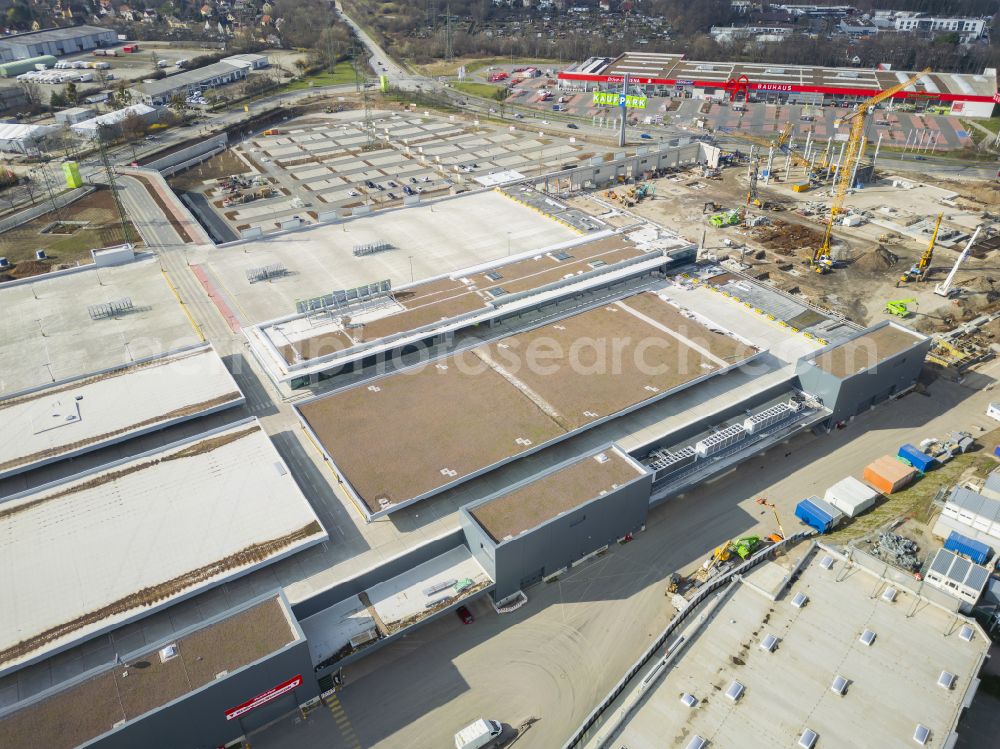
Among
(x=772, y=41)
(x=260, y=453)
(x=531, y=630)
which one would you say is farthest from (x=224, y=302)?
(x=772, y=41)

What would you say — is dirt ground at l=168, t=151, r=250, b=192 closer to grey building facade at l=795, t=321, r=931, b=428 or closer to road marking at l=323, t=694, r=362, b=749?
road marking at l=323, t=694, r=362, b=749

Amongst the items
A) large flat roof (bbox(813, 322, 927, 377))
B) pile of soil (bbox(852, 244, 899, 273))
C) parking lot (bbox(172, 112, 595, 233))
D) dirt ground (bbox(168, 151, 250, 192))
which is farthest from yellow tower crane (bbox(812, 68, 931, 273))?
dirt ground (bbox(168, 151, 250, 192))

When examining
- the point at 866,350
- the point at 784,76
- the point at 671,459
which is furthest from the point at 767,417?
the point at 784,76

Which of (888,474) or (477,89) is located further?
(477,89)

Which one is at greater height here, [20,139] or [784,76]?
[784,76]

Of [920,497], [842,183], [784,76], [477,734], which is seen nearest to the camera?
[477,734]

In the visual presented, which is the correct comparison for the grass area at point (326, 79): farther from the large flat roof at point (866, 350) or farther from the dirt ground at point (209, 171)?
the large flat roof at point (866, 350)

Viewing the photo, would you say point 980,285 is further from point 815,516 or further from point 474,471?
point 474,471

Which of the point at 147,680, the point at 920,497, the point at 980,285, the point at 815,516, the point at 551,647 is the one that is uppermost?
the point at 147,680
